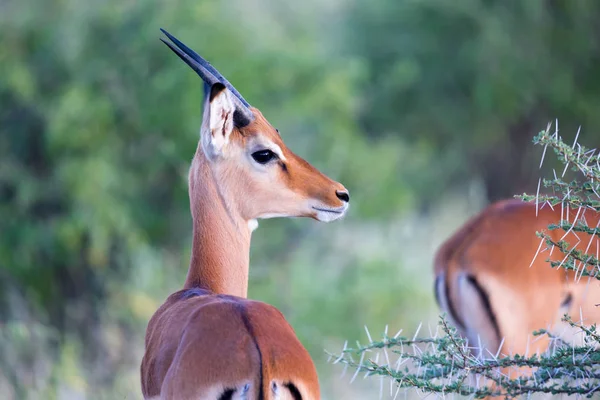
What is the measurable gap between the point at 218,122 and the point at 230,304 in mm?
1479

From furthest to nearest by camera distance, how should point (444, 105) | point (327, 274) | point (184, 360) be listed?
point (444, 105) → point (327, 274) → point (184, 360)

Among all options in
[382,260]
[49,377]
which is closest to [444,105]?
[382,260]

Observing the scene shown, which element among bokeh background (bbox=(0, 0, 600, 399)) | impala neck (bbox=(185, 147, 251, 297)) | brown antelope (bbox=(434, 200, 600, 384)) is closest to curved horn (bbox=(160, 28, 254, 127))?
impala neck (bbox=(185, 147, 251, 297))

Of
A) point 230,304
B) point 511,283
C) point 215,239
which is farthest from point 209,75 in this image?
point 511,283

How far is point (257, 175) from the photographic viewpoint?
465 centimetres

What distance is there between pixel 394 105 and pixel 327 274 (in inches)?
197

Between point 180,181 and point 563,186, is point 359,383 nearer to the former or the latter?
point 180,181

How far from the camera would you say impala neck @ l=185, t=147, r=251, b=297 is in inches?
176

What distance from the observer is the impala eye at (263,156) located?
4.66m

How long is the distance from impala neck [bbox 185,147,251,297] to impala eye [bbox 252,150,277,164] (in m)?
0.23

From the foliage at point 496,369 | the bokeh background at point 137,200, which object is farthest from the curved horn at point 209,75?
the bokeh background at point 137,200

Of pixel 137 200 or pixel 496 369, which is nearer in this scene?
pixel 496 369

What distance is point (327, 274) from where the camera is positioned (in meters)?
11.7

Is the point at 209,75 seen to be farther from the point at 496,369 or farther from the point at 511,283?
the point at 511,283
